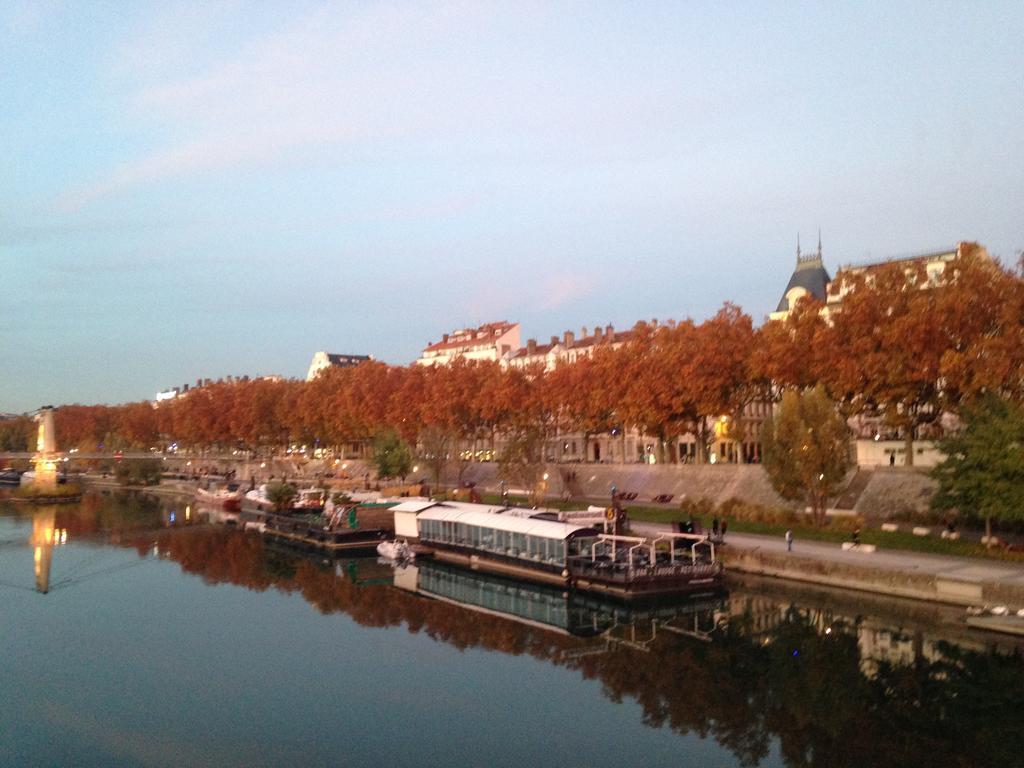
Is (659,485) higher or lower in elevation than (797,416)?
lower

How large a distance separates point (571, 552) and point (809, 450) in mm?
13537

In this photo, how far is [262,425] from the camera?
4919 inches

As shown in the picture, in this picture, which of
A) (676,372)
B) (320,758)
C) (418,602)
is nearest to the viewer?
(320,758)

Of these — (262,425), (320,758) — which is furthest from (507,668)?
(262,425)

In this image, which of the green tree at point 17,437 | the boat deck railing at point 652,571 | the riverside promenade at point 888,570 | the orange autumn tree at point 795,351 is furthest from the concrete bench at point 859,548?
the green tree at point 17,437

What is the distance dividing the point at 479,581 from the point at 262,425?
85719mm

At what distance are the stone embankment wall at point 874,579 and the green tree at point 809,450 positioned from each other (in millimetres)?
6643

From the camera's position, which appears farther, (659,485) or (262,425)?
(262,425)

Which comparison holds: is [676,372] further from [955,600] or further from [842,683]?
[842,683]

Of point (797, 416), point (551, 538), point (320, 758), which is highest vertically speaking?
point (797, 416)

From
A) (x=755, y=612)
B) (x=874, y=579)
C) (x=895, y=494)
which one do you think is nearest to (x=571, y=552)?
(x=755, y=612)

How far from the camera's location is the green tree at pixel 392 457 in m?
80.0

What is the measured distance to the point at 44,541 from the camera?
60.8 m

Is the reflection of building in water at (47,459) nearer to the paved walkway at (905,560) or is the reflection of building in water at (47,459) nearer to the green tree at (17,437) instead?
the paved walkway at (905,560)
